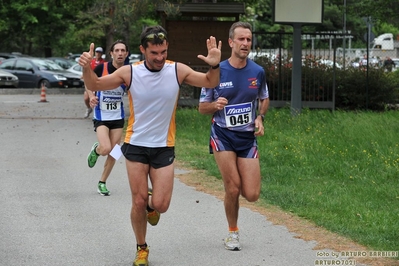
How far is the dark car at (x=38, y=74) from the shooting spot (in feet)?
130

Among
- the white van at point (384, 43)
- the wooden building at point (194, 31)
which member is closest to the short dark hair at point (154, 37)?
the wooden building at point (194, 31)

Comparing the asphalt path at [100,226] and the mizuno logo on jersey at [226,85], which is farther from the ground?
the mizuno logo on jersey at [226,85]

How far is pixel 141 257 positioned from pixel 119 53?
4.20 meters

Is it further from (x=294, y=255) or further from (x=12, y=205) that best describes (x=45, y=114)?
(x=294, y=255)

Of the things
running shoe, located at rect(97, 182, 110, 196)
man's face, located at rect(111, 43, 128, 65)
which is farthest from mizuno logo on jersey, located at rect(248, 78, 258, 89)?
running shoe, located at rect(97, 182, 110, 196)

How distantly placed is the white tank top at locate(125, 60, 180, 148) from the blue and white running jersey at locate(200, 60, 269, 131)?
0.75 meters

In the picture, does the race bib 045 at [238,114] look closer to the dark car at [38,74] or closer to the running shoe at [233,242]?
the running shoe at [233,242]

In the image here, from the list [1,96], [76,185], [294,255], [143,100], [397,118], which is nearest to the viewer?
[143,100]

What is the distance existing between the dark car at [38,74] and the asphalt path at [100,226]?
24675mm

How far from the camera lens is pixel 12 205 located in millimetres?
10531

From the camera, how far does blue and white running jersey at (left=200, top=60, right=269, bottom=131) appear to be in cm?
795

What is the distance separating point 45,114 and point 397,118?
10531 mm

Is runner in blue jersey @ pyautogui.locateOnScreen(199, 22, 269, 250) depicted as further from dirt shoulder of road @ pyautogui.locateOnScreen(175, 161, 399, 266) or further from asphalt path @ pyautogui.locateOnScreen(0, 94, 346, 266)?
dirt shoulder of road @ pyautogui.locateOnScreen(175, 161, 399, 266)

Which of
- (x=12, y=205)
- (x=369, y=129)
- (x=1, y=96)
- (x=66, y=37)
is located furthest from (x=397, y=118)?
(x=66, y=37)
